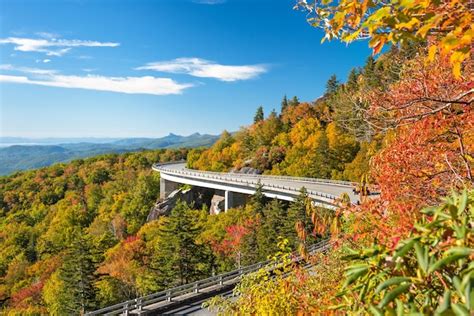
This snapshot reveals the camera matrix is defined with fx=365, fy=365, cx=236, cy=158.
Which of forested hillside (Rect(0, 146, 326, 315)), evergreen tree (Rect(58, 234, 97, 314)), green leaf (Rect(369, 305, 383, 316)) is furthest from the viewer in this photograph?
forested hillside (Rect(0, 146, 326, 315))

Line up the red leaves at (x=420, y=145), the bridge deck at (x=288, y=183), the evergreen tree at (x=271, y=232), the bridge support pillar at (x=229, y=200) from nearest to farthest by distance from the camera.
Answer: the red leaves at (x=420, y=145), the evergreen tree at (x=271, y=232), the bridge deck at (x=288, y=183), the bridge support pillar at (x=229, y=200)

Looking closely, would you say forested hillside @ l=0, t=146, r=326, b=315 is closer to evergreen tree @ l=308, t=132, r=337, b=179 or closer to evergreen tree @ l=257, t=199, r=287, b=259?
evergreen tree @ l=257, t=199, r=287, b=259

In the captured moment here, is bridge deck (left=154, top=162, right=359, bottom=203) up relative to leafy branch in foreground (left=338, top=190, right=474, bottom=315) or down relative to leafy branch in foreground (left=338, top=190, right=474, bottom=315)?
down

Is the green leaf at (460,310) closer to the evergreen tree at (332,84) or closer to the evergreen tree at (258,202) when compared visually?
the evergreen tree at (258,202)

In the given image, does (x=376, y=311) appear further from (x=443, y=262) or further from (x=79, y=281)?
(x=79, y=281)

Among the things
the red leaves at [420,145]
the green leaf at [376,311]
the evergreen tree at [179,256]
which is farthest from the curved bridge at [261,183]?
the green leaf at [376,311]

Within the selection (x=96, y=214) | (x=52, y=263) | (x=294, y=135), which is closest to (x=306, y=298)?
(x=52, y=263)

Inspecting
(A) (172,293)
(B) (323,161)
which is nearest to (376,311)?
(A) (172,293)

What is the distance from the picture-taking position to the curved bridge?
39.3 meters

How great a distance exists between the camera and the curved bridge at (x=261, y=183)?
39284mm

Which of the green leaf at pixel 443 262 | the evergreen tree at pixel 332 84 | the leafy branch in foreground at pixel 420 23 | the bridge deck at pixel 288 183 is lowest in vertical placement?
the bridge deck at pixel 288 183

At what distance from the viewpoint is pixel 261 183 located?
50.6 metres

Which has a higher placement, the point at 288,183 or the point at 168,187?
the point at 288,183

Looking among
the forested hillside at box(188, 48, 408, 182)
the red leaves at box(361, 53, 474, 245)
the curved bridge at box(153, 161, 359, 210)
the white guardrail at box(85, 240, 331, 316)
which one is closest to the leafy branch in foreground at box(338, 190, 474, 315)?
the red leaves at box(361, 53, 474, 245)
